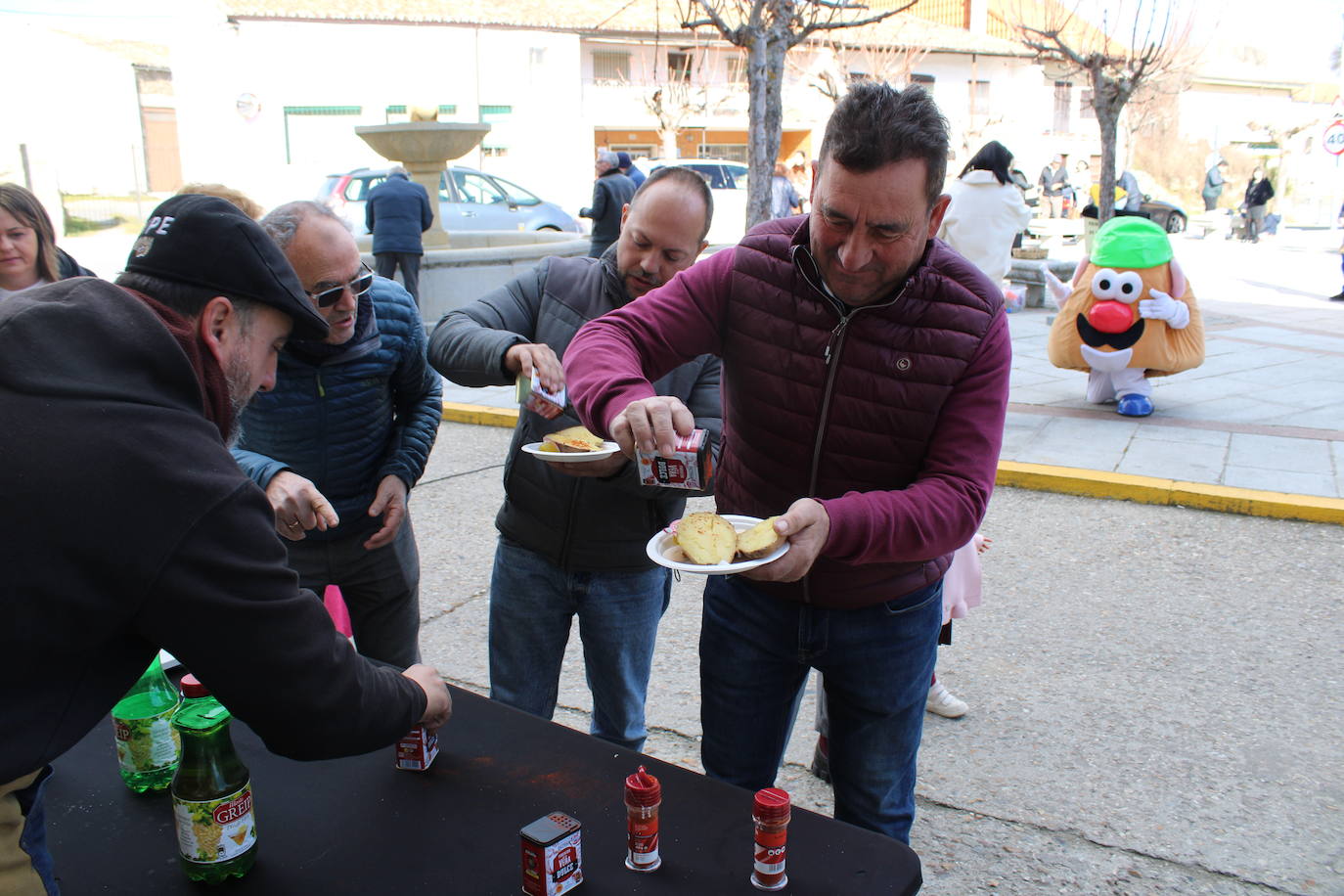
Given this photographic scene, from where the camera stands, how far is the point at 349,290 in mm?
2576

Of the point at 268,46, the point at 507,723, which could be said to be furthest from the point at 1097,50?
the point at 268,46

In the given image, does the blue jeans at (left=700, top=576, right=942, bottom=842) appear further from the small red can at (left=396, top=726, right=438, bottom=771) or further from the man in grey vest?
the small red can at (left=396, top=726, right=438, bottom=771)

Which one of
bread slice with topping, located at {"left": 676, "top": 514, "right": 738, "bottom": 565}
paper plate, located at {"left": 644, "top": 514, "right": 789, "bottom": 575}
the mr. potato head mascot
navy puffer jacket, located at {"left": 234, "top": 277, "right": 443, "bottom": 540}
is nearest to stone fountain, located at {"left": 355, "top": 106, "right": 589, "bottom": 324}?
the mr. potato head mascot

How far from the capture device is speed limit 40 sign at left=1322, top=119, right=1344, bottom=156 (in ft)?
63.8

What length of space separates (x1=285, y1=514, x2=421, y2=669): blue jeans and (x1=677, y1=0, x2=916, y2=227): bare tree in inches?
356

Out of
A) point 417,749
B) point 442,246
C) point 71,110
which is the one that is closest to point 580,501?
point 417,749

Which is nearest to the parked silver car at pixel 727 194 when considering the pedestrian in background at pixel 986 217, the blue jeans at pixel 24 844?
the pedestrian in background at pixel 986 217

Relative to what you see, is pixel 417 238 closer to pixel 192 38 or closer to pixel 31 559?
pixel 31 559

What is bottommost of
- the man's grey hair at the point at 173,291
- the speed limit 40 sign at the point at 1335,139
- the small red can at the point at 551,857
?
the small red can at the point at 551,857

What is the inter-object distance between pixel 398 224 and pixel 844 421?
8.37m

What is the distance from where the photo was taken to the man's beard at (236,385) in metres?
1.49

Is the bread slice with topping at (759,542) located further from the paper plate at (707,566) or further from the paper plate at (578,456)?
the paper plate at (578,456)

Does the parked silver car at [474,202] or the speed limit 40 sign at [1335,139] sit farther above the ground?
the speed limit 40 sign at [1335,139]

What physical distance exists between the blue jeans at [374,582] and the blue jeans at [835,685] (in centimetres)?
114
